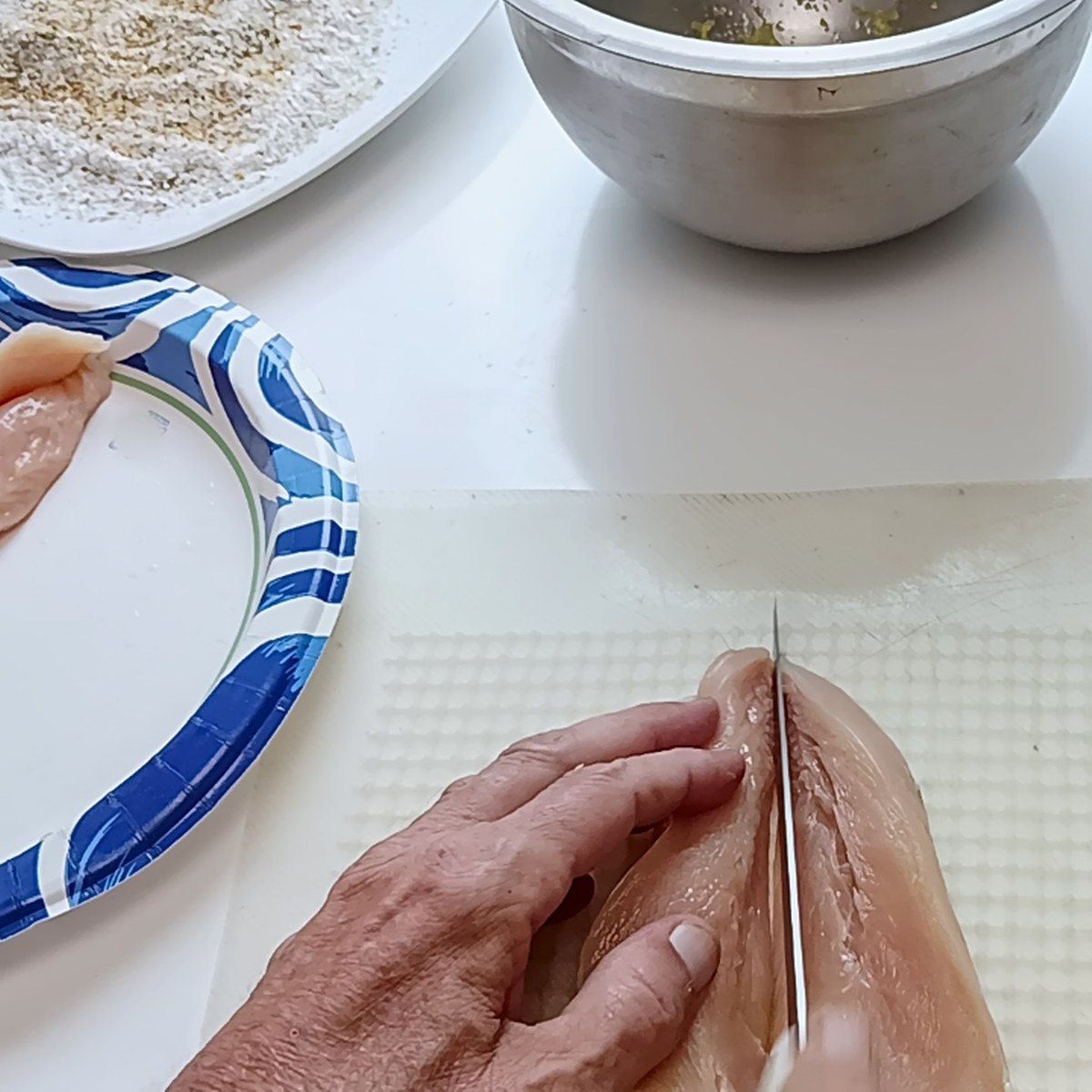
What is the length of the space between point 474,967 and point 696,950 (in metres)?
0.12

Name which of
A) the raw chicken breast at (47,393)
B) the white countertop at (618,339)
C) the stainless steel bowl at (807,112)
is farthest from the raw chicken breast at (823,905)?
the raw chicken breast at (47,393)

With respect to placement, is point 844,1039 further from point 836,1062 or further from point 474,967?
point 474,967

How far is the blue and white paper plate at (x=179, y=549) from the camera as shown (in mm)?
739

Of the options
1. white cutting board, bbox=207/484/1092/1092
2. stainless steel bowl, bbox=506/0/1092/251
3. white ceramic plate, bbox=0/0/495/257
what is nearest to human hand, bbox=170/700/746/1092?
white cutting board, bbox=207/484/1092/1092

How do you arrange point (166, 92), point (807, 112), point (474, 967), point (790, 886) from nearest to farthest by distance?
point (474, 967), point (790, 886), point (807, 112), point (166, 92)

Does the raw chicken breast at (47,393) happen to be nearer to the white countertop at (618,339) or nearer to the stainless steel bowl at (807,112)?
the white countertop at (618,339)

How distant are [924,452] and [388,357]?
0.44m

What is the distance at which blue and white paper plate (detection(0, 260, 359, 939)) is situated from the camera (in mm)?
739

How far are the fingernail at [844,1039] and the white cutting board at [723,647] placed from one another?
8 centimetres

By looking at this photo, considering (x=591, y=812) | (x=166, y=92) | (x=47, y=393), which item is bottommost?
(x=591, y=812)

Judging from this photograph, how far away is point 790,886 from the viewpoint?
70 cm

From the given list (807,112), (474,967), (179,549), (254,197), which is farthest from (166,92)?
(474,967)

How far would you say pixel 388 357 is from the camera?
3.41 ft

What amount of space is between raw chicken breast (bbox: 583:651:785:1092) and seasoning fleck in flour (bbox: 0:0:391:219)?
0.74m
